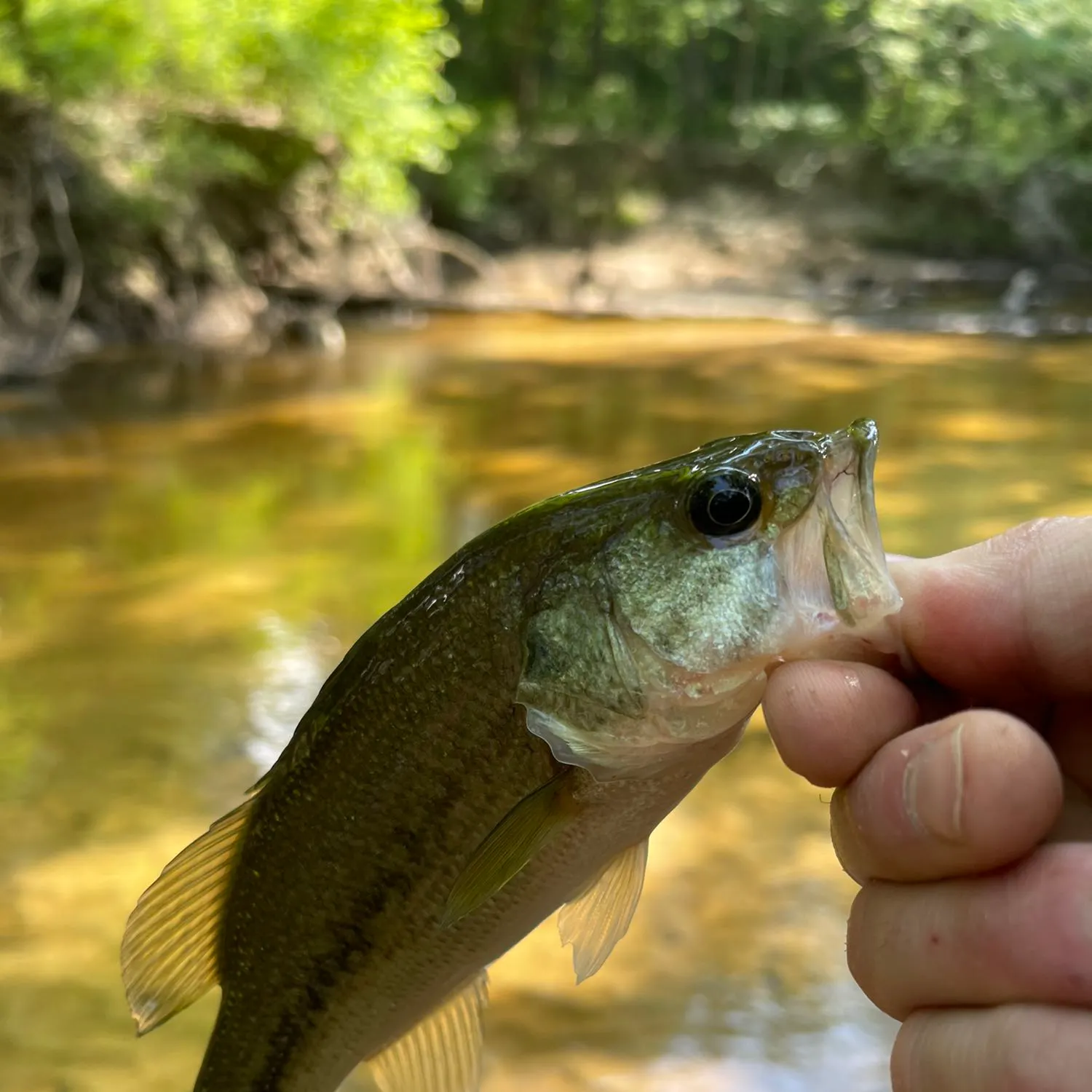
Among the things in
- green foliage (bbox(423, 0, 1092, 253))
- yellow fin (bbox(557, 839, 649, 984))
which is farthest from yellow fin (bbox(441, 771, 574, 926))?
green foliage (bbox(423, 0, 1092, 253))

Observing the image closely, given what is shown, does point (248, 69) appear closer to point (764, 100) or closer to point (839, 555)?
point (839, 555)

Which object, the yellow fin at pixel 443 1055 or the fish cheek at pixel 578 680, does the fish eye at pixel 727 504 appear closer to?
the fish cheek at pixel 578 680

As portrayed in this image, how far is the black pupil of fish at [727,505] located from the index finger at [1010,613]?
230 mm

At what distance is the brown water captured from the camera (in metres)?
2.31

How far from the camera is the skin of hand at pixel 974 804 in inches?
35.9

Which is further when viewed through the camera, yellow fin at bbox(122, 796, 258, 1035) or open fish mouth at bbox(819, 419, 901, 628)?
yellow fin at bbox(122, 796, 258, 1035)

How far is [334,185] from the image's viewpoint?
1235 centimetres

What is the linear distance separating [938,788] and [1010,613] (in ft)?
0.89

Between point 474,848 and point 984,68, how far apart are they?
14.8 m

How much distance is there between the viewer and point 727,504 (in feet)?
3.38

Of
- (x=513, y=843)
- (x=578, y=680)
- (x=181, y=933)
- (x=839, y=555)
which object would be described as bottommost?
(x=181, y=933)

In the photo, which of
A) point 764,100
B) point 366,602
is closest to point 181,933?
point 366,602

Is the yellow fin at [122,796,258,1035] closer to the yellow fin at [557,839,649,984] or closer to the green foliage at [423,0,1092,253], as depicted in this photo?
the yellow fin at [557,839,649,984]

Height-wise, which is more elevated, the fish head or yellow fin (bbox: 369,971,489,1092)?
the fish head
